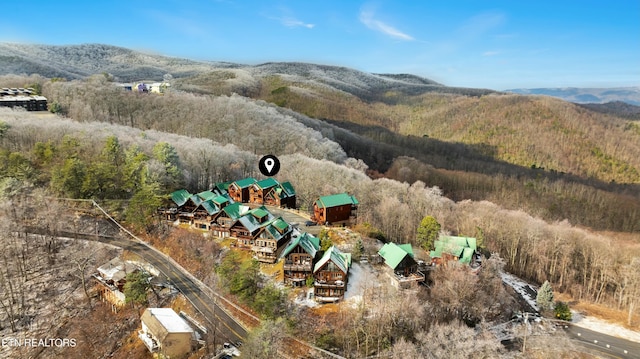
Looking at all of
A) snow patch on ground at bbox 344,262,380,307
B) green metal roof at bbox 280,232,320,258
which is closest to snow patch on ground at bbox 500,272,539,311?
snow patch on ground at bbox 344,262,380,307

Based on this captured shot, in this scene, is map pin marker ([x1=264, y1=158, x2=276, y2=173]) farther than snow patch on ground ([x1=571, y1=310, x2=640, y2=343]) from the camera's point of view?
Yes

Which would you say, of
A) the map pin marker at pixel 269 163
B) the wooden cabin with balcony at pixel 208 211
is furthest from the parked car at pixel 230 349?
the map pin marker at pixel 269 163

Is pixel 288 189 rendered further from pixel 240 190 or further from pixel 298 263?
pixel 298 263

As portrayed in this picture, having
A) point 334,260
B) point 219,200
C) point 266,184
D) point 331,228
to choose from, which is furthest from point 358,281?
point 266,184

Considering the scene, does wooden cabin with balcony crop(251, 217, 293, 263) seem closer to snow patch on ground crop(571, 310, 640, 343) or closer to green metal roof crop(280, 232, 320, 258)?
green metal roof crop(280, 232, 320, 258)

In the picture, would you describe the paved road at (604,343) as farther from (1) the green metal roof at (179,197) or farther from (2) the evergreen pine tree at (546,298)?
(1) the green metal roof at (179,197)
